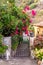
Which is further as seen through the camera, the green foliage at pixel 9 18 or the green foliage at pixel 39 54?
the green foliage at pixel 9 18

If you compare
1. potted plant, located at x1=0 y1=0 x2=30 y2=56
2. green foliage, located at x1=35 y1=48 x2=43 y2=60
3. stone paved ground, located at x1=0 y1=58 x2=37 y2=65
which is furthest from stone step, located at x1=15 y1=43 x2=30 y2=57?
green foliage, located at x1=35 y1=48 x2=43 y2=60

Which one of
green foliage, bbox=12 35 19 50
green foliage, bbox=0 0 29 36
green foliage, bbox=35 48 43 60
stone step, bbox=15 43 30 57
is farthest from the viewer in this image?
stone step, bbox=15 43 30 57

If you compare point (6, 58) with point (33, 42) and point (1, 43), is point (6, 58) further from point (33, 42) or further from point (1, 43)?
point (33, 42)

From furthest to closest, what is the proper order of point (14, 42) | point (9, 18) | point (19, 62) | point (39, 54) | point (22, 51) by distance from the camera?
point (22, 51), point (14, 42), point (9, 18), point (39, 54), point (19, 62)

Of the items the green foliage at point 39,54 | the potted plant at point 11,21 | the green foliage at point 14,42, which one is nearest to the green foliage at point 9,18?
the potted plant at point 11,21

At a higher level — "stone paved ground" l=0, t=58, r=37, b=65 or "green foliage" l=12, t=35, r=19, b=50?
"green foliage" l=12, t=35, r=19, b=50

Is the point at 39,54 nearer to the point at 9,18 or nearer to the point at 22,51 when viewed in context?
the point at 22,51

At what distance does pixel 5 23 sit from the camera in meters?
12.8

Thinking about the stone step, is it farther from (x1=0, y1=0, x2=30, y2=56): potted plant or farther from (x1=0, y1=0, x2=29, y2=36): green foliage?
(x1=0, y1=0, x2=29, y2=36): green foliage

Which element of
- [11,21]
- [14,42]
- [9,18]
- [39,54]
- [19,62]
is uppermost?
[9,18]

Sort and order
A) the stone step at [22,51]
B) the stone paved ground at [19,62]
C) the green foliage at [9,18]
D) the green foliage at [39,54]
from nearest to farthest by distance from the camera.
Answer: the stone paved ground at [19,62]
the green foliage at [39,54]
the green foliage at [9,18]
the stone step at [22,51]

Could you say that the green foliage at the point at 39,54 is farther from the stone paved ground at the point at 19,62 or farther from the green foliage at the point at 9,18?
the green foliage at the point at 9,18

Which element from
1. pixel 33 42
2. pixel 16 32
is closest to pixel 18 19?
pixel 16 32

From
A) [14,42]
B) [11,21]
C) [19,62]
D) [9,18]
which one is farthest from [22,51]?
[9,18]
